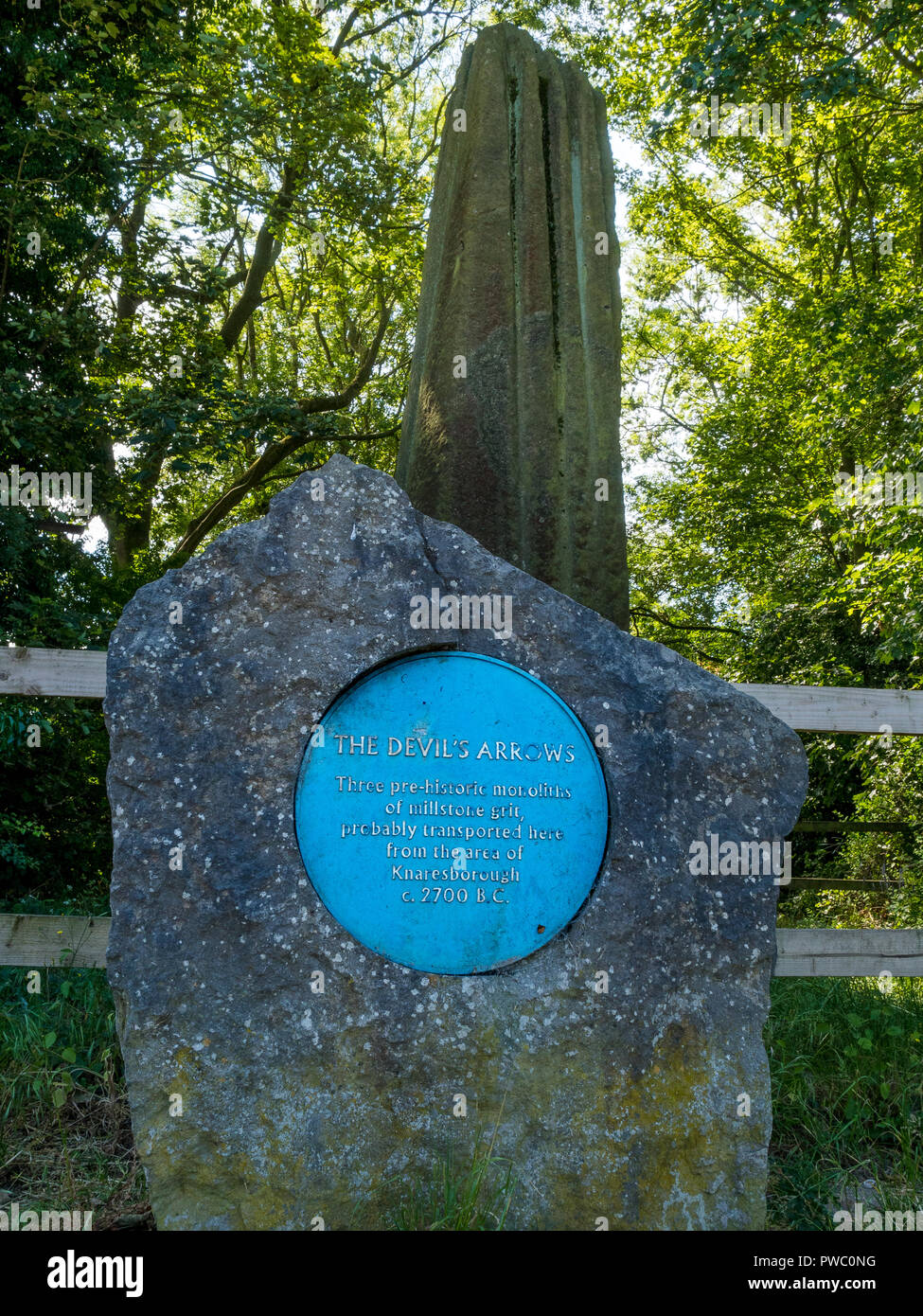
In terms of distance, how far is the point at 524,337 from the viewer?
174 inches

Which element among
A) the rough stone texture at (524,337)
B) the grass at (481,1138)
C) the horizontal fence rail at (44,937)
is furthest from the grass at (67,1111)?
the rough stone texture at (524,337)

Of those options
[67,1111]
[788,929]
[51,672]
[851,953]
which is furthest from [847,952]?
[51,672]

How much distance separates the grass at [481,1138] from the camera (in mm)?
2908

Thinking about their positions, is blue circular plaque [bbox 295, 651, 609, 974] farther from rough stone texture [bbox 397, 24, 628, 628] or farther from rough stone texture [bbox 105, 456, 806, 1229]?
rough stone texture [bbox 397, 24, 628, 628]

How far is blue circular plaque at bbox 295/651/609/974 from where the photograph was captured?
3055mm

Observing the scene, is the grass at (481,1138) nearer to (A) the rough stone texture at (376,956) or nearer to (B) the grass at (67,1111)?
(B) the grass at (67,1111)

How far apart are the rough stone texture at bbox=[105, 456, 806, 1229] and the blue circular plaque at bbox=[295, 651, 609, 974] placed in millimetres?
65

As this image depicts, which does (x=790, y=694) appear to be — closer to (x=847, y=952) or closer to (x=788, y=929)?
(x=788, y=929)

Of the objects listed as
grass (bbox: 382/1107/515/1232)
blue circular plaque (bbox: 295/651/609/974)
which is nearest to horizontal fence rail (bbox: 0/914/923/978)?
blue circular plaque (bbox: 295/651/609/974)

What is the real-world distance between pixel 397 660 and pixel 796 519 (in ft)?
35.8

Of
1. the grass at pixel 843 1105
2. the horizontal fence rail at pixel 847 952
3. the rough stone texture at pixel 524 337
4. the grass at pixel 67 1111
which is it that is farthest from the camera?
the horizontal fence rail at pixel 847 952

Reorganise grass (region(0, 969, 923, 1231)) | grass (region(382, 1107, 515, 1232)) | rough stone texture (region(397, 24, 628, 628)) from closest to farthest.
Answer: grass (region(382, 1107, 515, 1232)) → grass (region(0, 969, 923, 1231)) → rough stone texture (region(397, 24, 628, 628))

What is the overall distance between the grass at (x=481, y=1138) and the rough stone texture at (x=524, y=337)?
2.20 meters

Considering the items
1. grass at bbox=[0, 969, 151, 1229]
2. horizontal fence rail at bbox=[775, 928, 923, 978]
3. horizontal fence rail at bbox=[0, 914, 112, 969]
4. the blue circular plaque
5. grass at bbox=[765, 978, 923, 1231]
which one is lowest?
grass at bbox=[765, 978, 923, 1231]
